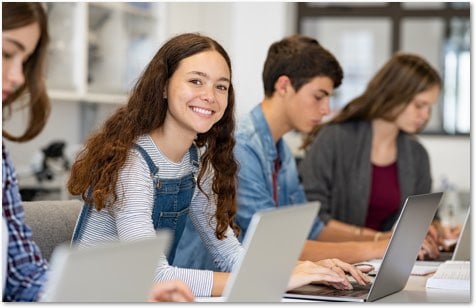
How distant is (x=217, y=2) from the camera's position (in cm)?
659

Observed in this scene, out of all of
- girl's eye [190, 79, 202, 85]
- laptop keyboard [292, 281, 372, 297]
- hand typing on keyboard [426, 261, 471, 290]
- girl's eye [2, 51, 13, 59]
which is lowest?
hand typing on keyboard [426, 261, 471, 290]

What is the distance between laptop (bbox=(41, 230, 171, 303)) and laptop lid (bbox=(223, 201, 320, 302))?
22 centimetres

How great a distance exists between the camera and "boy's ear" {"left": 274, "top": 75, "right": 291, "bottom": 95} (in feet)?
9.02

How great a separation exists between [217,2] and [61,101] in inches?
69.0

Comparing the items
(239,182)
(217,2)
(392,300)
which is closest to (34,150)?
(217,2)

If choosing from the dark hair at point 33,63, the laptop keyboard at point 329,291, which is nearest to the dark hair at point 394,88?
the laptop keyboard at point 329,291

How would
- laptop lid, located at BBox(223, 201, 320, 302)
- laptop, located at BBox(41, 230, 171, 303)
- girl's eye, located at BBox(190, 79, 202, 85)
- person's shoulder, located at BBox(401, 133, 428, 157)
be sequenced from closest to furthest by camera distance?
laptop, located at BBox(41, 230, 171, 303) < laptop lid, located at BBox(223, 201, 320, 302) < girl's eye, located at BBox(190, 79, 202, 85) < person's shoulder, located at BBox(401, 133, 428, 157)

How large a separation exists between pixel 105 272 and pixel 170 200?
0.95 m

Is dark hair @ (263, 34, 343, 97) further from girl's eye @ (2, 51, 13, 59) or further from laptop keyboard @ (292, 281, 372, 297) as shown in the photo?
girl's eye @ (2, 51, 13, 59)

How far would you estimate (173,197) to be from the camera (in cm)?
208

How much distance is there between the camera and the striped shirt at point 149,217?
6.04 feet

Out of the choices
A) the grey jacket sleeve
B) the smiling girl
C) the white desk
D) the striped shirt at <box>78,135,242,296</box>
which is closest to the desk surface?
the white desk

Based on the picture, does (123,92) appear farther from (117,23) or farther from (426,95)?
(426,95)

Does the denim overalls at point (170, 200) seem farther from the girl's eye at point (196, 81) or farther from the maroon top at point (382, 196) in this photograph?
the maroon top at point (382, 196)
